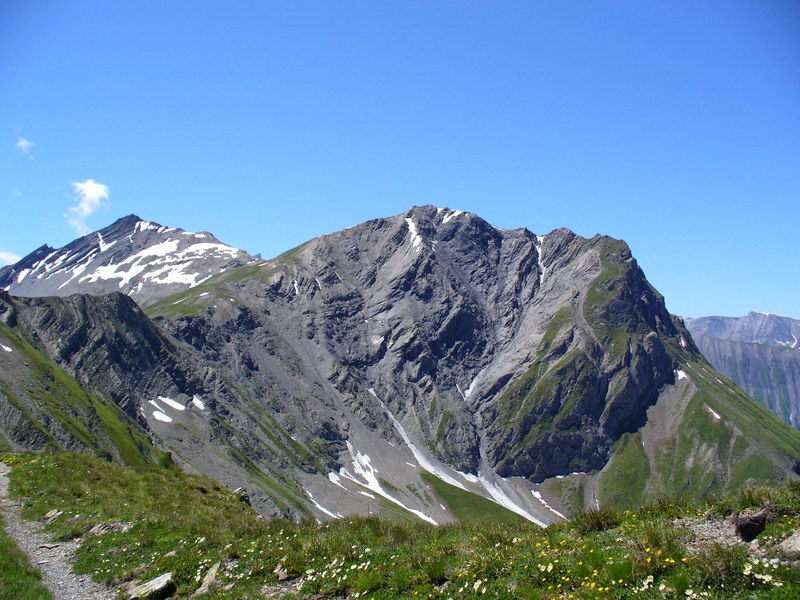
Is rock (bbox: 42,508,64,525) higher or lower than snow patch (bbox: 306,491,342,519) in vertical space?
higher

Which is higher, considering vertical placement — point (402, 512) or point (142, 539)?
point (142, 539)

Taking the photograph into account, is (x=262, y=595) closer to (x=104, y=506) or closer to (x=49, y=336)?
(x=104, y=506)

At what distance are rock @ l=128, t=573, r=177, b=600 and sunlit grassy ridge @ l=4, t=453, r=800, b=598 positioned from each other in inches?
13.9

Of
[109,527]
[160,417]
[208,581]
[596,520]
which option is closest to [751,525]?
[596,520]

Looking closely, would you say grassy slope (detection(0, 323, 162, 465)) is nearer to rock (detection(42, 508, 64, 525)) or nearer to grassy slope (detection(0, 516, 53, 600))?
rock (detection(42, 508, 64, 525))

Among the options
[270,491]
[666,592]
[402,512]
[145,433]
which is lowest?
[402,512]

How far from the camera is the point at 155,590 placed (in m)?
15.1

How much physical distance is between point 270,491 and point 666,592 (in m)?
173

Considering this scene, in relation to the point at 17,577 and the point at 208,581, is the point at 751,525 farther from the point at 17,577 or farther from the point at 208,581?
the point at 17,577

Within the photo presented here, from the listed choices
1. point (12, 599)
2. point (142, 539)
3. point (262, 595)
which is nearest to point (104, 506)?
point (142, 539)

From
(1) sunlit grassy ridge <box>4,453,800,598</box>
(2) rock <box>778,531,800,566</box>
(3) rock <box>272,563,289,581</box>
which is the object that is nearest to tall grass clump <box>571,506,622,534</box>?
(1) sunlit grassy ridge <box>4,453,800,598</box>

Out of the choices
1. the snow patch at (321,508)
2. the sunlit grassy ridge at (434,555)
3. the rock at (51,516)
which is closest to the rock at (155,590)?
the sunlit grassy ridge at (434,555)

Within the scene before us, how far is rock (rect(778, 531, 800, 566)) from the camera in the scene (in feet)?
34.5

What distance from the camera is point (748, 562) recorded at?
10.4m
